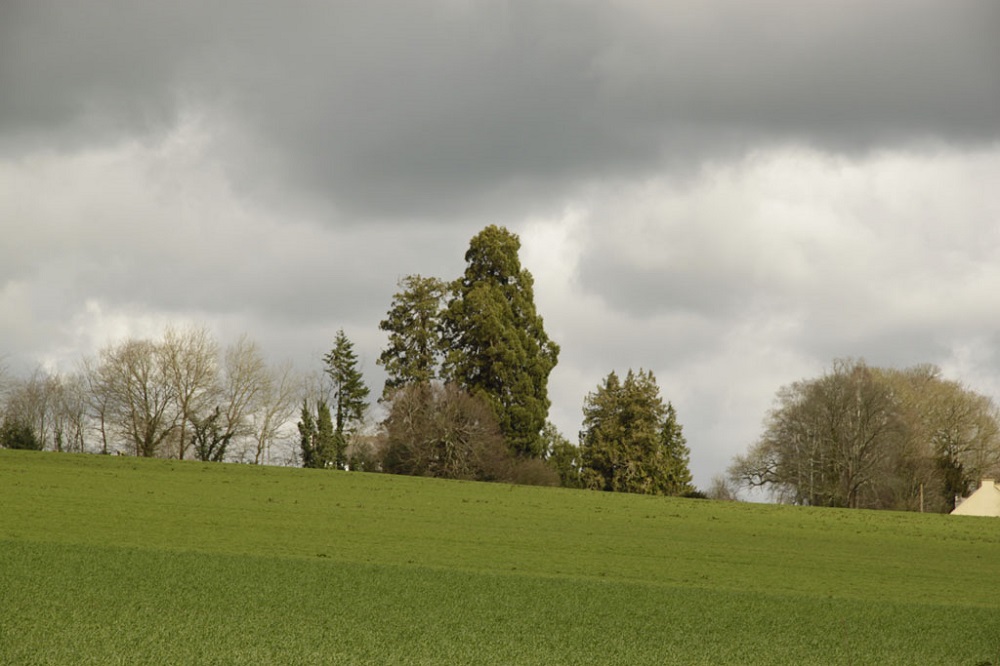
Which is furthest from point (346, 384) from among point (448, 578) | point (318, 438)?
point (448, 578)

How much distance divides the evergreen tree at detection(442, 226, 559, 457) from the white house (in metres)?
28.8

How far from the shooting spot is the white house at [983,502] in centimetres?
7088

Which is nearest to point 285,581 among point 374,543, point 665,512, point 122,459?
point 374,543

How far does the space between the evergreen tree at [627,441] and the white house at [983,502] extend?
1896 centimetres

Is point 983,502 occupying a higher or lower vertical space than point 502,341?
lower

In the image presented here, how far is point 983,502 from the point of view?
71250 millimetres

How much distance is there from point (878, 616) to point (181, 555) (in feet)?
45.4

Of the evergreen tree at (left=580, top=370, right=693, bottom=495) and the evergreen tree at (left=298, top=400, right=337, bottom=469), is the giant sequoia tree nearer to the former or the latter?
the evergreen tree at (left=580, top=370, right=693, bottom=495)

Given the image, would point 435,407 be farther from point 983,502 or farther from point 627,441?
point 983,502

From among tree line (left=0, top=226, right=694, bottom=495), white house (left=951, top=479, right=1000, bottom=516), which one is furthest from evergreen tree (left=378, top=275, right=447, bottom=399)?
white house (left=951, top=479, right=1000, bottom=516)

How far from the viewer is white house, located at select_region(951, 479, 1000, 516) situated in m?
70.9

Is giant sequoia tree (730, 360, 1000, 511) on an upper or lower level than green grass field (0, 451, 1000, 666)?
upper

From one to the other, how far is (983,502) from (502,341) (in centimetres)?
3345

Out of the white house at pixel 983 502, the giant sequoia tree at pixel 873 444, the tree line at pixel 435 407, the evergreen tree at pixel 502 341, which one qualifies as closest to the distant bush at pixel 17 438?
the tree line at pixel 435 407
